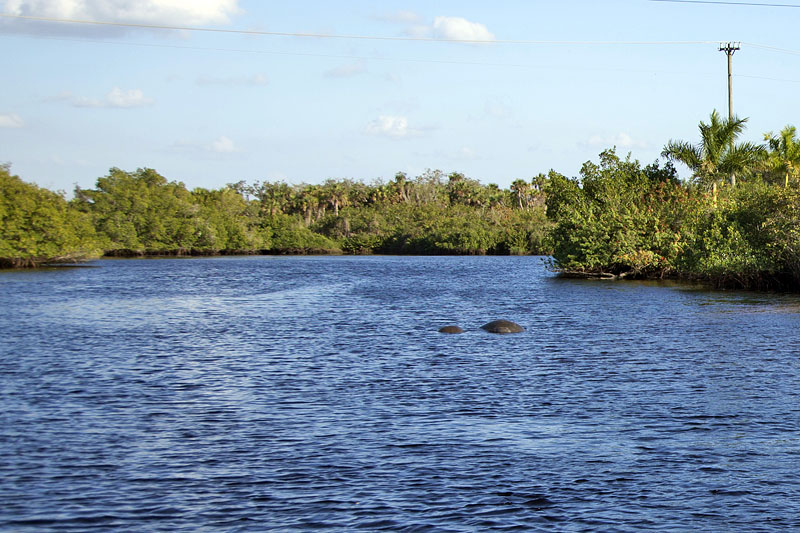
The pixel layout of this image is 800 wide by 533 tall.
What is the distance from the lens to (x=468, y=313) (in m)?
33.5

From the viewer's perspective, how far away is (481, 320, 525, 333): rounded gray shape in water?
1032 inches

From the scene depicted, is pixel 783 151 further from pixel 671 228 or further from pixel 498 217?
pixel 498 217

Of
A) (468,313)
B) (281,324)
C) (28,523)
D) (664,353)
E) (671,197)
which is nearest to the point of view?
(28,523)

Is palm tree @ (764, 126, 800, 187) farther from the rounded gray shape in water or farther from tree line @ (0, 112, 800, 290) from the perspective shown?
the rounded gray shape in water

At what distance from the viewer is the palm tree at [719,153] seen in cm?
4772

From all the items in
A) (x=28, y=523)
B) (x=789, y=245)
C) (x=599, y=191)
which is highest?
(x=599, y=191)

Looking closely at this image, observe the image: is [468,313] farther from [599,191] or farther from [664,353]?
[599,191]

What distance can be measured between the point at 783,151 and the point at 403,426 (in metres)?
45.9

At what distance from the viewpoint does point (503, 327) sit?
26359 mm

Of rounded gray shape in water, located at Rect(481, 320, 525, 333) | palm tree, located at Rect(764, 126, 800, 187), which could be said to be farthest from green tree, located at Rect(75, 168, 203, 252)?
rounded gray shape in water, located at Rect(481, 320, 525, 333)

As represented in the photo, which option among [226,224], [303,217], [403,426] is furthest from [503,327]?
[303,217]

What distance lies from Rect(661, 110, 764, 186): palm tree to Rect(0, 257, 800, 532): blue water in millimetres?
21527

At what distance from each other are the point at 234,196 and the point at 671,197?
90.6 m

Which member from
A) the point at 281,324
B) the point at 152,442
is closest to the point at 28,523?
the point at 152,442
